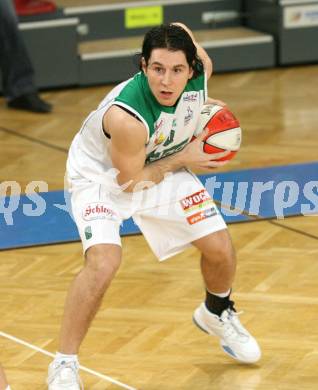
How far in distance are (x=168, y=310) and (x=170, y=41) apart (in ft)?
4.61

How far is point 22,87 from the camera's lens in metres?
8.24

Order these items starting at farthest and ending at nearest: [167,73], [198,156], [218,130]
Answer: [218,130] < [198,156] < [167,73]

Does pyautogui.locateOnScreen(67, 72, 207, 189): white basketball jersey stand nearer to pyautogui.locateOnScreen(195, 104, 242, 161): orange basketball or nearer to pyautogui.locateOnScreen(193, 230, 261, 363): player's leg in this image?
pyautogui.locateOnScreen(195, 104, 242, 161): orange basketball

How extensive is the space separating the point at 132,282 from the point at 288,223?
1122mm

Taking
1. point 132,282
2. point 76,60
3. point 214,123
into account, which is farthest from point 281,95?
point 214,123

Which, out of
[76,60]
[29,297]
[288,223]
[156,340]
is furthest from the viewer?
[76,60]

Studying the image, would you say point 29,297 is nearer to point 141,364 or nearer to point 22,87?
point 141,364

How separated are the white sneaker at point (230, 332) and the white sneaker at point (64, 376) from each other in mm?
638

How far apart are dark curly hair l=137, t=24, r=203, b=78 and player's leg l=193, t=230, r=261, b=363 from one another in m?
0.69

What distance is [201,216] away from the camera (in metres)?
4.31

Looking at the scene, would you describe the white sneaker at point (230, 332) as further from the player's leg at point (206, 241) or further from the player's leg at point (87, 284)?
the player's leg at point (87, 284)

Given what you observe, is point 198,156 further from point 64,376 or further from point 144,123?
point 64,376

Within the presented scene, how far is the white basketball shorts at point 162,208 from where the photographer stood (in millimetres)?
4246

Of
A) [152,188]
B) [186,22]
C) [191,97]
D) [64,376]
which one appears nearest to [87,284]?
[64,376]
